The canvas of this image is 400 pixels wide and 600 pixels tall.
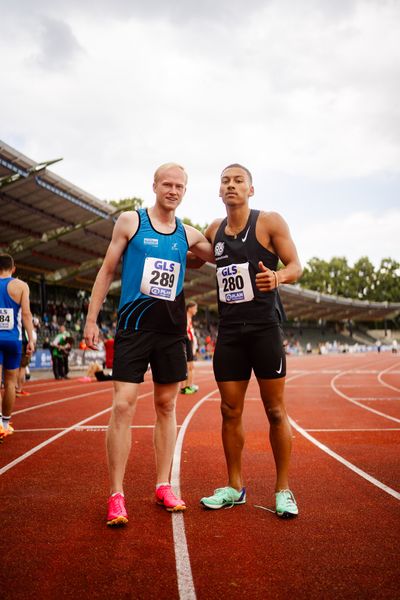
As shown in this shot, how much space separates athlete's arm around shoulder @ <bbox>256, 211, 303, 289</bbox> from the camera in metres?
3.22

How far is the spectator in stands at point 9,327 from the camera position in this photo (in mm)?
5391

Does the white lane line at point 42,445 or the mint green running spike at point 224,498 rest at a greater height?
the white lane line at point 42,445

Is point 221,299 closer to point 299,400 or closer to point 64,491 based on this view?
point 64,491

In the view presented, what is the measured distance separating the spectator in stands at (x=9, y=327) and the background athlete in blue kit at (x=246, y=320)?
9.66ft

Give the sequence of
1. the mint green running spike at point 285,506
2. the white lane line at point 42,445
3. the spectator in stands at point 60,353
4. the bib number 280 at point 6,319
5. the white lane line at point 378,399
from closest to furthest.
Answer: the mint green running spike at point 285,506
the white lane line at point 42,445
the bib number 280 at point 6,319
the white lane line at point 378,399
the spectator in stands at point 60,353

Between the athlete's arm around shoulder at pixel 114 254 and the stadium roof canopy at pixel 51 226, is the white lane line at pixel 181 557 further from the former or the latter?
the stadium roof canopy at pixel 51 226

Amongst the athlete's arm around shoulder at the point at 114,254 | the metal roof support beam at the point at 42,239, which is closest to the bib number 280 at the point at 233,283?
the athlete's arm around shoulder at the point at 114,254

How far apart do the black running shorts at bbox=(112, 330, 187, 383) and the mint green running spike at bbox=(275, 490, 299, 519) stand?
94 cm

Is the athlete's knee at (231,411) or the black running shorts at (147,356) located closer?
the black running shorts at (147,356)

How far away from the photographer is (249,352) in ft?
10.8

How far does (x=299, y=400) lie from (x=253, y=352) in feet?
22.7

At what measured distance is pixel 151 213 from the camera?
3.30 meters

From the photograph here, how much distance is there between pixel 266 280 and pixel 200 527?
145 centimetres

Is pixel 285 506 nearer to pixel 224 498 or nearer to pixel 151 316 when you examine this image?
pixel 224 498
